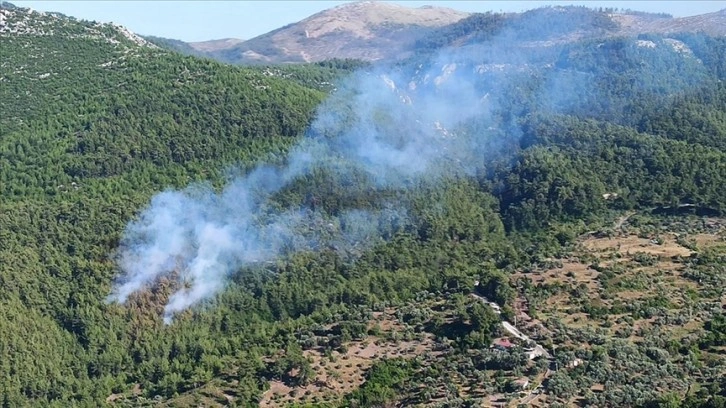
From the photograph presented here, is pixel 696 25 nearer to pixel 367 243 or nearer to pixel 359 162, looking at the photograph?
pixel 359 162

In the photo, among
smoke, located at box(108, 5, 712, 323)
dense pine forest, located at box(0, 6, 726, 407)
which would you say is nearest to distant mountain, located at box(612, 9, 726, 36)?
dense pine forest, located at box(0, 6, 726, 407)

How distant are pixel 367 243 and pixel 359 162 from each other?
17.3 meters

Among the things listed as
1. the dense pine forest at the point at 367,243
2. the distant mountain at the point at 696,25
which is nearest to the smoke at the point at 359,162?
the dense pine forest at the point at 367,243

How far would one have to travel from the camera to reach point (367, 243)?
98.1m

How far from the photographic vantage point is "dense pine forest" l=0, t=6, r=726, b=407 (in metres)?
65.1

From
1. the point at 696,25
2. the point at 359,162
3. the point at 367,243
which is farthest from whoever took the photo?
the point at 696,25

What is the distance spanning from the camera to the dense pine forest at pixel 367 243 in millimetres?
65125

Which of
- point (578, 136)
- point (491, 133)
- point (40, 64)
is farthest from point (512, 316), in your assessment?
point (40, 64)

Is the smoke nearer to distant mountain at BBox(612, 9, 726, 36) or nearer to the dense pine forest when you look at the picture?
the dense pine forest

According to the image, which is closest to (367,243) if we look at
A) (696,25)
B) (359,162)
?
(359,162)

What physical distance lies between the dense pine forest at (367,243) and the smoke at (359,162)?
38.9 inches

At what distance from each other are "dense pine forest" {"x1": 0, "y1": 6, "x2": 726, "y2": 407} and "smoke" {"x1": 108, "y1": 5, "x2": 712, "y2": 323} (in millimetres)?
987

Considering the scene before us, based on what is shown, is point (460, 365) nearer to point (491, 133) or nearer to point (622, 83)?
point (491, 133)

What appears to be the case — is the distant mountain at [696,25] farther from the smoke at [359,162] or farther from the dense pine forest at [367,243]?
the smoke at [359,162]
